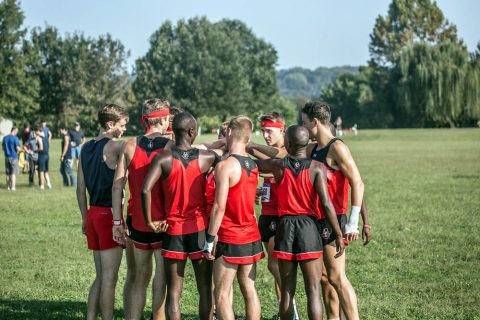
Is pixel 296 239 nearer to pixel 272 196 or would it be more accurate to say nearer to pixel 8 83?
pixel 272 196

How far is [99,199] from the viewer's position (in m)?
7.31

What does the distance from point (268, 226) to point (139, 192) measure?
5.64 feet

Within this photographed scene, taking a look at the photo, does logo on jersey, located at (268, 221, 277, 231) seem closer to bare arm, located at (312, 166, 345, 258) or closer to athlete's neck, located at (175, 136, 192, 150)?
bare arm, located at (312, 166, 345, 258)

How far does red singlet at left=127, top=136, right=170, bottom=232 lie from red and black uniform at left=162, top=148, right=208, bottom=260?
0.50ft

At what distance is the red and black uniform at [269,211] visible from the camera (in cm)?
793

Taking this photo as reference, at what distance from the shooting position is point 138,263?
7.17m

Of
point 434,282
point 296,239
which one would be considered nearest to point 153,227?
point 296,239

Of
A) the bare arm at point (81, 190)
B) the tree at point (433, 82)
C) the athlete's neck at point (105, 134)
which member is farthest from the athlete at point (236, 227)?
the tree at point (433, 82)

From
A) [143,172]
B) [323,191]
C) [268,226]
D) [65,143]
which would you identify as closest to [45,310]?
[143,172]

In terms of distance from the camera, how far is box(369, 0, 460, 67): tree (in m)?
120

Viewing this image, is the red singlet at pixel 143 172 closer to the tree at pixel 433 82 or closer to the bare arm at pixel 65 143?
the bare arm at pixel 65 143

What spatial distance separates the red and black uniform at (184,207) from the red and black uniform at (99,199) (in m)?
0.77

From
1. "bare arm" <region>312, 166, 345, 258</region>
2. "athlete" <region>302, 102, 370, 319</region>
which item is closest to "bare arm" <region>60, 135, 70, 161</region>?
"athlete" <region>302, 102, 370, 319</region>

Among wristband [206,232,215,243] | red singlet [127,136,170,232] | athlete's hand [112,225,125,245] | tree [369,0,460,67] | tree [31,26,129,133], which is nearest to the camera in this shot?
wristband [206,232,215,243]
